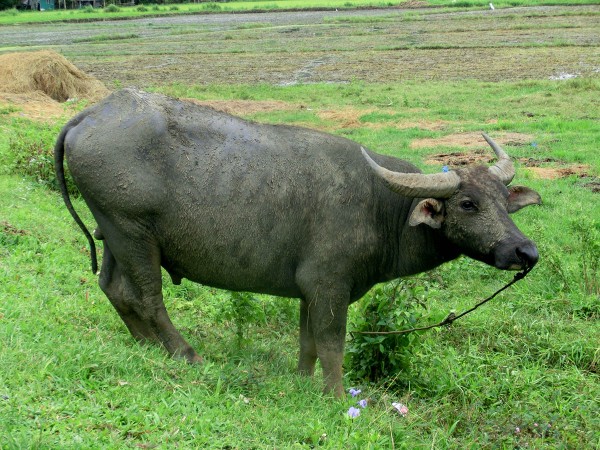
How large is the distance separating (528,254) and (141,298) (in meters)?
2.42

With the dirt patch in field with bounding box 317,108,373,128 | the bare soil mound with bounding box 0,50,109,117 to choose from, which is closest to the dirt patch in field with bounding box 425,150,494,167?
the dirt patch in field with bounding box 317,108,373,128

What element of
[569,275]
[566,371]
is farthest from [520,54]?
[566,371]

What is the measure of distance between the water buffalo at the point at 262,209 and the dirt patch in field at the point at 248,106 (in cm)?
1021

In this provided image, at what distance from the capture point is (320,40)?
30688mm

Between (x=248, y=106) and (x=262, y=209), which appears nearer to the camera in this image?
(x=262, y=209)

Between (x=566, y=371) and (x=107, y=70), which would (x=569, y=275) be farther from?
(x=107, y=70)

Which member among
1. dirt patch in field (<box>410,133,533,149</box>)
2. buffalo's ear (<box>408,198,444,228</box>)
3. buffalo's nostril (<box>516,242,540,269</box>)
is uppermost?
buffalo's ear (<box>408,198,444,228</box>)

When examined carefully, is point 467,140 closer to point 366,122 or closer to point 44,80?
point 366,122

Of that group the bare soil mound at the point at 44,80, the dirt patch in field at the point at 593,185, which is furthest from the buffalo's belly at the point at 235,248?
the bare soil mound at the point at 44,80

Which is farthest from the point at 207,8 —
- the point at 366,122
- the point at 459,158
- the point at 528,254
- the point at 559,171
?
the point at 528,254

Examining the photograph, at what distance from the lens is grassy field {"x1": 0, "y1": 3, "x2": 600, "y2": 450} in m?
3.84

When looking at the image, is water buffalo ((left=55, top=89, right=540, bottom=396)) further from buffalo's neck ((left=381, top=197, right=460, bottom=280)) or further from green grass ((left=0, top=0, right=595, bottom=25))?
green grass ((left=0, top=0, right=595, bottom=25))

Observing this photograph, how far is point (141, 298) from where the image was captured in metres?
5.11

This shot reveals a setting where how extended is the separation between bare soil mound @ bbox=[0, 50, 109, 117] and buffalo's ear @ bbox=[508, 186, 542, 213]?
1051 cm
